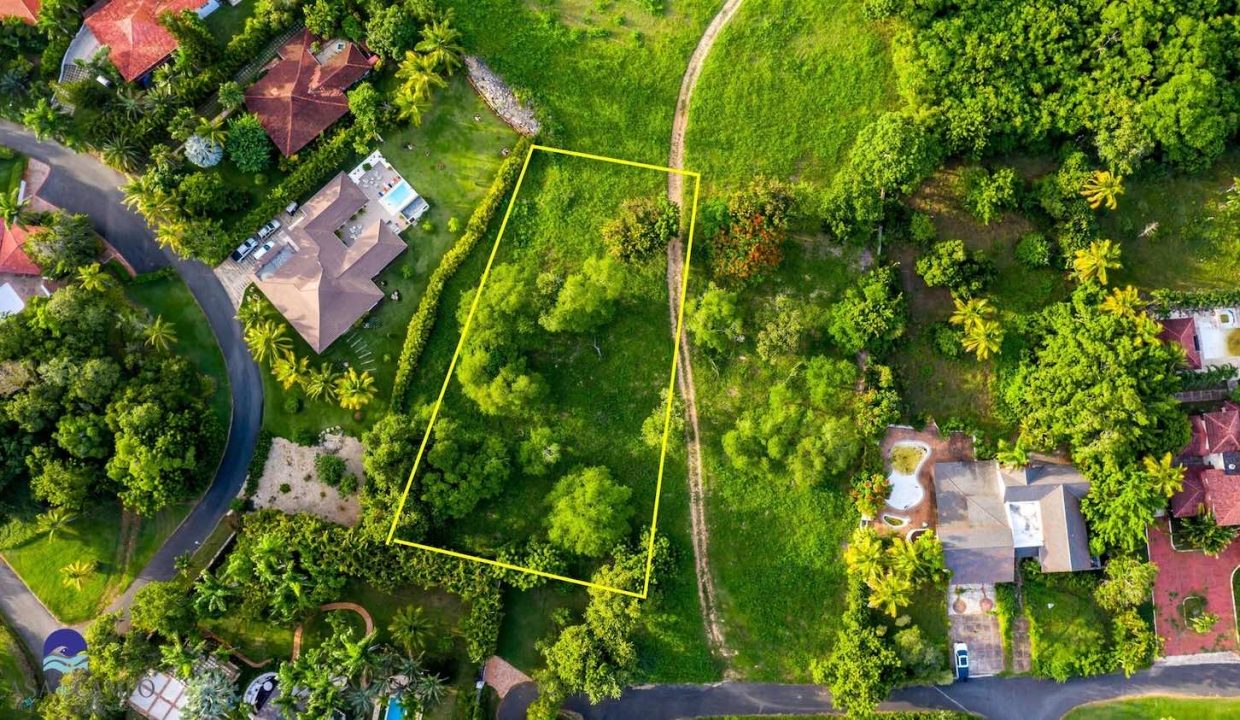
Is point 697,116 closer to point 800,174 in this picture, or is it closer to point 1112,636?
point 800,174

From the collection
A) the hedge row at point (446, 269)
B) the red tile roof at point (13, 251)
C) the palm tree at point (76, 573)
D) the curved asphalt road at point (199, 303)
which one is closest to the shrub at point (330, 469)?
the curved asphalt road at point (199, 303)

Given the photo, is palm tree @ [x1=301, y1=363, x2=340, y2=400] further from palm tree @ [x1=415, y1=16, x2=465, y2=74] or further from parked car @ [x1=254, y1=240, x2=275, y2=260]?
palm tree @ [x1=415, y1=16, x2=465, y2=74]

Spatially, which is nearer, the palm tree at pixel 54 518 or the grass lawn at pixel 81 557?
the palm tree at pixel 54 518

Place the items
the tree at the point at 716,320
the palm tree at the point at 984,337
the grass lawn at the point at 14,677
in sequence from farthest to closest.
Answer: the grass lawn at the point at 14,677 < the tree at the point at 716,320 < the palm tree at the point at 984,337

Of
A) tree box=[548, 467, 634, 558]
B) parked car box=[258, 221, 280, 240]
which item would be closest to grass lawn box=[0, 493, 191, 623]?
parked car box=[258, 221, 280, 240]

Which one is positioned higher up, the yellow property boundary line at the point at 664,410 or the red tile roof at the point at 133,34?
the red tile roof at the point at 133,34

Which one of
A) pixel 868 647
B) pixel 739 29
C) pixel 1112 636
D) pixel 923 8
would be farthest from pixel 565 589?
pixel 923 8

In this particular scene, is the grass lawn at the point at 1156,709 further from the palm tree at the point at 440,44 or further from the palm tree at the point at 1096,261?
the palm tree at the point at 440,44

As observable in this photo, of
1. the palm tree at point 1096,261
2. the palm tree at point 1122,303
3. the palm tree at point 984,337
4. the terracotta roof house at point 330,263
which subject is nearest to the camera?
the palm tree at point 1122,303
